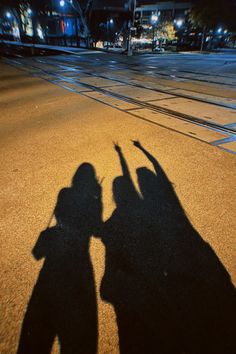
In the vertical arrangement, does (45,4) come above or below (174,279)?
above

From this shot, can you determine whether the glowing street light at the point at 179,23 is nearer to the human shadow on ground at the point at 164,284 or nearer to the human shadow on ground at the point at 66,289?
the human shadow on ground at the point at 164,284

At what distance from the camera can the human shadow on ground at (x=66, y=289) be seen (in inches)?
77.9

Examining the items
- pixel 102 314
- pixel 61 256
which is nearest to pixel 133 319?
pixel 102 314

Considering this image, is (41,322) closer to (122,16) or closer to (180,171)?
(180,171)

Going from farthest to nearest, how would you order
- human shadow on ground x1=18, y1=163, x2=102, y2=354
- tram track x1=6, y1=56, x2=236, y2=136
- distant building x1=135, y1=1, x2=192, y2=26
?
distant building x1=135, y1=1, x2=192, y2=26, tram track x1=6, y1=56, x2=236, y2=136, human shadow on ground x1=18, y1=163, x2=102, y2=354

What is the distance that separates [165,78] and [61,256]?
45.0 feet

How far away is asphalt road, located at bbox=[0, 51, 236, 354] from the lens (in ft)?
6.70

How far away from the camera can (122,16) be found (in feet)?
146

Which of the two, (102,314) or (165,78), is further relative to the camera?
(165,78)

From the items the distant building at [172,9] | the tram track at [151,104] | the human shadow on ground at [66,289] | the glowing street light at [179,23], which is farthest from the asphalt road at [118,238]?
the glowing street light at [179,23]

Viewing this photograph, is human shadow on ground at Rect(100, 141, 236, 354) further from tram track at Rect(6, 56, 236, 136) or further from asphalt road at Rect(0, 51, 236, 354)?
tram track at Rect(6, 56, 236, 136)

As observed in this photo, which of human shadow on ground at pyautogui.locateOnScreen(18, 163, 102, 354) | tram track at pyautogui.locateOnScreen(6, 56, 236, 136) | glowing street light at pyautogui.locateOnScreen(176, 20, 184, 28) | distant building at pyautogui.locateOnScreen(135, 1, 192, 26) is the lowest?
human shadow on ground at pyautogui.locateOnScreen(18, 163, 102, 354)

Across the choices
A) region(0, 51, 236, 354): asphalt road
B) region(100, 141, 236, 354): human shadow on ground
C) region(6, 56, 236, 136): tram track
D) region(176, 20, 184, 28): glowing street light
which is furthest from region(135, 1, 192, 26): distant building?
region(100, 141, 236, 354): human shadow on ground

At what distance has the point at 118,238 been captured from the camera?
291 cm
